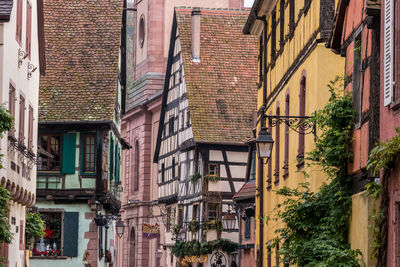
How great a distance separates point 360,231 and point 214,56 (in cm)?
3315

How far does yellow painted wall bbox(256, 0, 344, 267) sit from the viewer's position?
18.0 meters

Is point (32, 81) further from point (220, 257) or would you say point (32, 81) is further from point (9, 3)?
point (220, 257)

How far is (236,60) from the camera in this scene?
46.5 metres

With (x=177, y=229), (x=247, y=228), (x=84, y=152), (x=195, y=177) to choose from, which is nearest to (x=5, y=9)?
(x=84, y=152)

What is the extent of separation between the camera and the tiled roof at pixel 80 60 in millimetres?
34094

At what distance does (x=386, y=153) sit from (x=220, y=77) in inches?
1352

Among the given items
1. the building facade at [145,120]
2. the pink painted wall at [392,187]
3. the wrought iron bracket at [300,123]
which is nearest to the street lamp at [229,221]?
the building facade at [145,120]

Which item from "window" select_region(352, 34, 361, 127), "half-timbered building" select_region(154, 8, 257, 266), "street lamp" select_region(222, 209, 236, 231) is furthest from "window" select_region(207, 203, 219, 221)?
"window" select_region(352, 34, 361, 127)

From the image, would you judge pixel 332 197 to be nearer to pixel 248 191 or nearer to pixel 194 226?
pixel 248 191

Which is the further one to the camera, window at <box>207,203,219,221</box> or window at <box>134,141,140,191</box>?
window at <box>134,141,140,191</box>

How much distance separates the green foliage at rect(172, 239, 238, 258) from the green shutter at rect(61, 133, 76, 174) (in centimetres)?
925

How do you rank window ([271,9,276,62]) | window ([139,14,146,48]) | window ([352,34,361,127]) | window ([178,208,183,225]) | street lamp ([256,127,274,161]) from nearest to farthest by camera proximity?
window ([352,34,361,127]) < street lamp ([256,127,274,161]) < window ([271,9,276,62]) < window ([178,208,183,225]) < window ([139,14,146,48])

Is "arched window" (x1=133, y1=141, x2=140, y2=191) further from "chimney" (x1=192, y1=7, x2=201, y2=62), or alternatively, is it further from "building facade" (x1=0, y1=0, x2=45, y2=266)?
"building facade" (x1=0, y1=0, x2=45, y2=266)

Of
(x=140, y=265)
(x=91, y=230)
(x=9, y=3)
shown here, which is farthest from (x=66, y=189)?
(x=140, y=265)
